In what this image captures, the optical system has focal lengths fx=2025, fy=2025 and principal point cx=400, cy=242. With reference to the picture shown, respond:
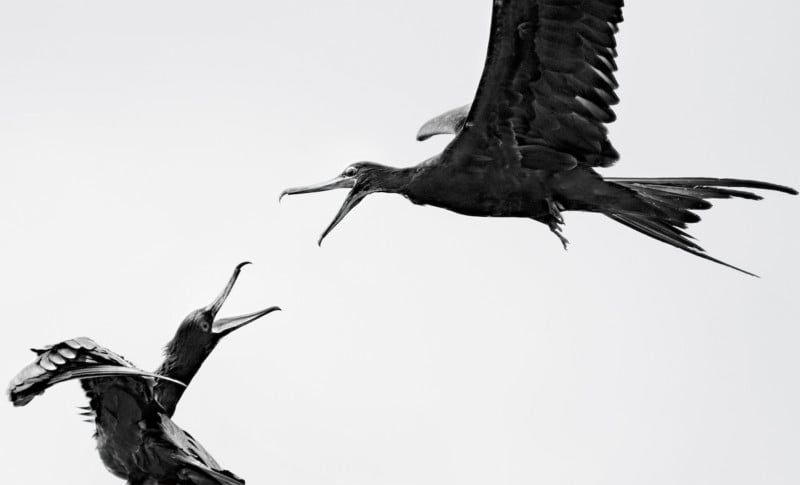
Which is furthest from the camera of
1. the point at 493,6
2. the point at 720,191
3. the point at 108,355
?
the point at 720,191

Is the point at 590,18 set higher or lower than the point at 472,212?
higher

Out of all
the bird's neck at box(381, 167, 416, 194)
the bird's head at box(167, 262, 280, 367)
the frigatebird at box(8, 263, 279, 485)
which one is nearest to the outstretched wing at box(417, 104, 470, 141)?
the bird's neck at box(381, 167, 416, 194)

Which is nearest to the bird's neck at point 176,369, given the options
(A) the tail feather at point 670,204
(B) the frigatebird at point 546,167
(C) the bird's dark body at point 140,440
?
(C) the bird's dark body at point 140,440

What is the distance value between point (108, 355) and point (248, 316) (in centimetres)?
231

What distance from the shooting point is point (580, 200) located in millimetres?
14680

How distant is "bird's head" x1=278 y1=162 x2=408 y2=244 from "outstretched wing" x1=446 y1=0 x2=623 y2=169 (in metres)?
0.49

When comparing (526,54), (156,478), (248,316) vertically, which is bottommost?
(156,478)

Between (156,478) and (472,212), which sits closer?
(156,478)

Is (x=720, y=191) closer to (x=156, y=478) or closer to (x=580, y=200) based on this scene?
(x=580, y=200)

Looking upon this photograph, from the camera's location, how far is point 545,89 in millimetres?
14242

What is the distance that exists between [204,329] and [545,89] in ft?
10.1

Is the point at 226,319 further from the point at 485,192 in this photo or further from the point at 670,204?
the point at 670,204

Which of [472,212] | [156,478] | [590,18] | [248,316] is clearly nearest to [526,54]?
[590,18]

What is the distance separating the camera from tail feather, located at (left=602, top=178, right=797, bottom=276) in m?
14.5
